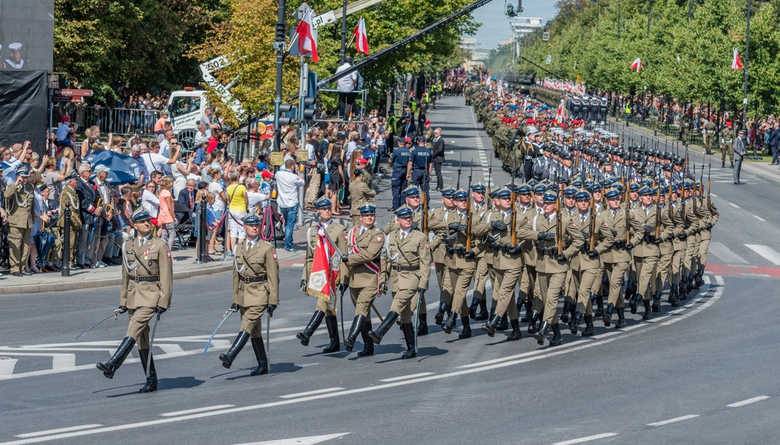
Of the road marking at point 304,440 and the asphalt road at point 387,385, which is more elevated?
the road marking at point 304,440

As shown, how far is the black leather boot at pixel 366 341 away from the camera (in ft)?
58.4

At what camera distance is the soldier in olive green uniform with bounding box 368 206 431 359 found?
17.7m

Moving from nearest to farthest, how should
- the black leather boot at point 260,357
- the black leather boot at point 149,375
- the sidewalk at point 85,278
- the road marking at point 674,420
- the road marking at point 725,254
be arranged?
the road marking at point 674,420 < the black leather boot at point 149,375 < the black leather boot at point 260,357 < the sidewalk at point 85,278 < the road marking at point 725,254

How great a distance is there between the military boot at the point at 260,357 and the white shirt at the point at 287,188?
12.7 m

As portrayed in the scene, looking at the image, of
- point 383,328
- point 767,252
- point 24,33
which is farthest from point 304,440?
point 767,252

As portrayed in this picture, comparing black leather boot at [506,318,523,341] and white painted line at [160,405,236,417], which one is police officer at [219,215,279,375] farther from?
black leather boot at [506,318,523,341]

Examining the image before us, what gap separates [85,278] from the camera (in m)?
24.0

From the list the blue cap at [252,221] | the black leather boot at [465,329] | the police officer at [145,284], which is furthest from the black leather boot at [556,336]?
the police officer at [145,284]

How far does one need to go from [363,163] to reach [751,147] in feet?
155

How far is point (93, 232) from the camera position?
25547 mm

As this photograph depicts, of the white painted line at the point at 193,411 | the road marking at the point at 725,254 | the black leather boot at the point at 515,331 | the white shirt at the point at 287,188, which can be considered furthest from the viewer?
the road marking at the point at 725,254

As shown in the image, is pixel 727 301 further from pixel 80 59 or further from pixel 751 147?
pixel 751 147

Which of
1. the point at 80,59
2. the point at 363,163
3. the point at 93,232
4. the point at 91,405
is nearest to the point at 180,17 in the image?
the point at 80,59

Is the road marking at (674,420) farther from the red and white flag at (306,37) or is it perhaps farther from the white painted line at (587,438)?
the red and white flag at (306,37)
